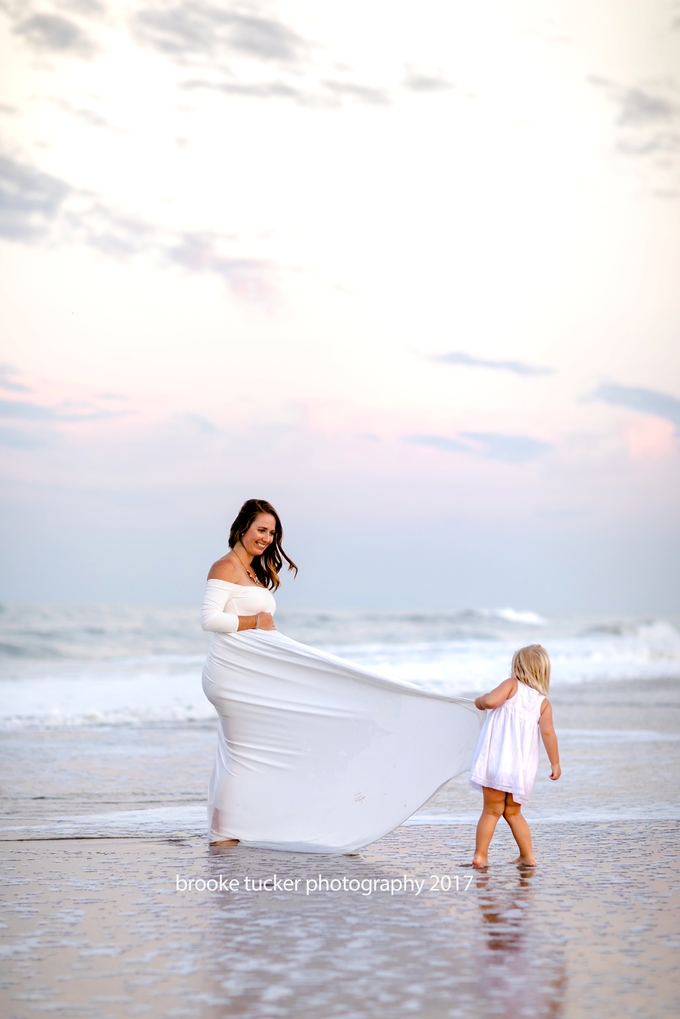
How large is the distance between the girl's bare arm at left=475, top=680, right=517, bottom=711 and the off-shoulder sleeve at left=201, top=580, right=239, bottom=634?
1.48 metres

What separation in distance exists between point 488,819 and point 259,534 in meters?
2.03

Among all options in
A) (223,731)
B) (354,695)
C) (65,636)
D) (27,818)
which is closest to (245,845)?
(223,731)

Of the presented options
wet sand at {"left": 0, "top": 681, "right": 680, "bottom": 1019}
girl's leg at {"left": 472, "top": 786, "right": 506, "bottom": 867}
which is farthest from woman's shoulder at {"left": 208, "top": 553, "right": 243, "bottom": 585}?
girl's leg at {"left": 472, "top": 786, "right": 506, "bottom": 867}

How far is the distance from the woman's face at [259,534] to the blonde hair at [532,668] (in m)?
1.63

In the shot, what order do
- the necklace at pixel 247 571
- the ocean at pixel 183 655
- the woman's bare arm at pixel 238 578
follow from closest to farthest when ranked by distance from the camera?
the woman's bare arm at pixel 238 578, the necklace at pixel 247 571, the ocean at pixel 183 655

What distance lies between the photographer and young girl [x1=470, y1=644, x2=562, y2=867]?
17.0 ft

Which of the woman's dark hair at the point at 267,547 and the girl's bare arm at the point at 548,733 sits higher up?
the woman's dark hair at the point at 267,547

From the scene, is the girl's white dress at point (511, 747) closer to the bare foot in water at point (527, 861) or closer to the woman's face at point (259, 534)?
the bare foot in water at point (527, 861)

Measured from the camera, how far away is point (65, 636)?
29688mm

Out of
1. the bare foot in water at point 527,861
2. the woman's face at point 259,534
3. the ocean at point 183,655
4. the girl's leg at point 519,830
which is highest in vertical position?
the woman's face at point 259,534

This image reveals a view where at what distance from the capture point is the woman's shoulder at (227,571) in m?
6.00

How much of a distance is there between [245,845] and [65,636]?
25060 millimetres

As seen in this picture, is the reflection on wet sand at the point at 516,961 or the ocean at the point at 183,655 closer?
the reflection on wet sand at the point at 516,961

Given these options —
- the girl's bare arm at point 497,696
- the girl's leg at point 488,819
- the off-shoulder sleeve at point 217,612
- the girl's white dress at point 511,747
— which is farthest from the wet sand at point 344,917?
the off-shoulder sleeve at point 217,612
